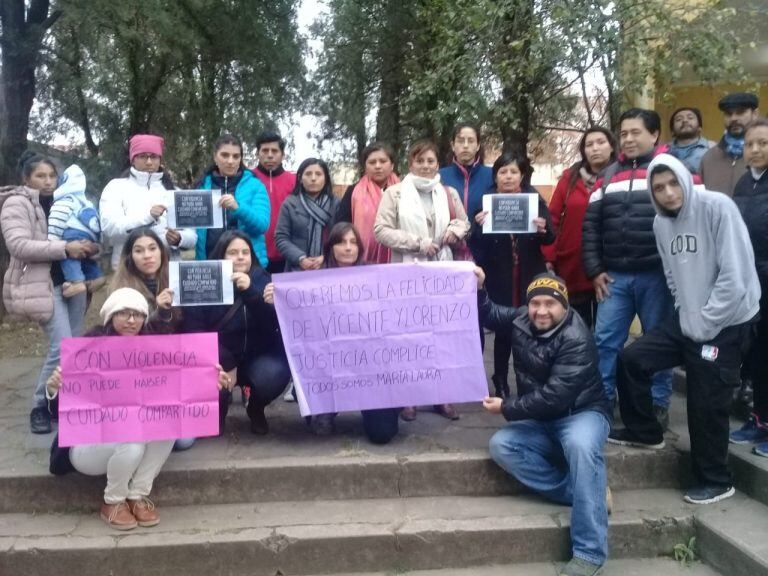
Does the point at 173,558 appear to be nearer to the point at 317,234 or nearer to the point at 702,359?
the point at 317,234

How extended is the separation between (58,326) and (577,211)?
138 inches

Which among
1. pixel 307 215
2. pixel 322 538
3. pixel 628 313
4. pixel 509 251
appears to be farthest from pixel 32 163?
pixel 628 313

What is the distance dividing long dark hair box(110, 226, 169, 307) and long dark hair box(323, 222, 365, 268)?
0.96 m

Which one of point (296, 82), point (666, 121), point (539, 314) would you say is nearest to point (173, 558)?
point (539, 314)

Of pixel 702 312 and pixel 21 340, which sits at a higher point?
pixel 702 312

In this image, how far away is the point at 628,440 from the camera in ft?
13.9

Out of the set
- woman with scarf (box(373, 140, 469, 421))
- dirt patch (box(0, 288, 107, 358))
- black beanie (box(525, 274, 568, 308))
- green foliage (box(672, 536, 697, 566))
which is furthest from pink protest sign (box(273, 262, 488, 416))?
dirt patch (box(0, 288, 107, 358))

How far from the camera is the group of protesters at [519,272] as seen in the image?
3.76 metres

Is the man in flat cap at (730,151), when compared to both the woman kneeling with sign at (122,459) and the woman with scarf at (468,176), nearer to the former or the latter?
the woman with scarf at (468,176)

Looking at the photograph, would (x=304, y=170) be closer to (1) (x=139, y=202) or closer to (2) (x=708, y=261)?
(1) (x=139, y=202)

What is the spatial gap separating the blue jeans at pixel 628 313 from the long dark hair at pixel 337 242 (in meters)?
1.54

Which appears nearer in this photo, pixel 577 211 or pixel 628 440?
pixel 628 440

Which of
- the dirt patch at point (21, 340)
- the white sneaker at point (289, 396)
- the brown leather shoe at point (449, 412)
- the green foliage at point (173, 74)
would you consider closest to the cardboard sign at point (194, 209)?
the white sneaker at point (289, 396)

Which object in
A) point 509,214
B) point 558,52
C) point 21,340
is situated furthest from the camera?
point 21,340
